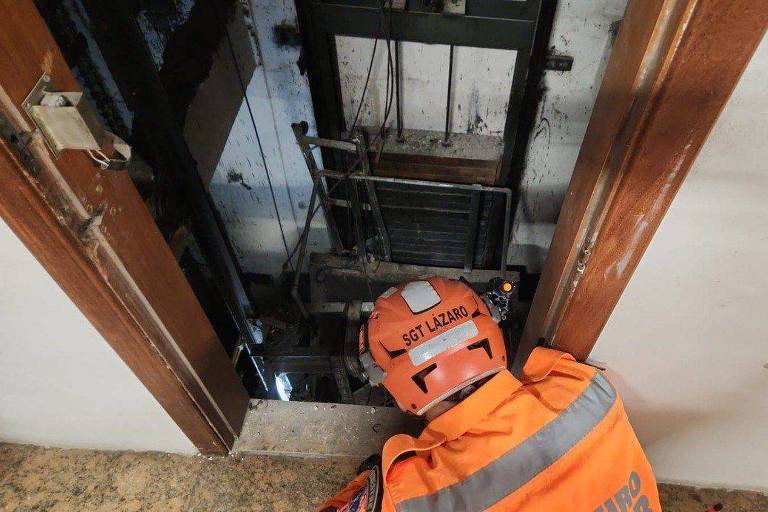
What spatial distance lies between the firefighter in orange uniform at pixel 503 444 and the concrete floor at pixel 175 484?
0.39 meters

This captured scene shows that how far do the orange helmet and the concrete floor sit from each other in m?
0.47

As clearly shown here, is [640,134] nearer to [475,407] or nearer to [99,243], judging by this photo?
[475,407]

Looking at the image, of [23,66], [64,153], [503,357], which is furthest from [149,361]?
[503,357]

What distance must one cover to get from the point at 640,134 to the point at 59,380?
1436 mm

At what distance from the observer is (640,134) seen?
77 cm

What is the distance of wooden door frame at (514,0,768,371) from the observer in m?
0.64

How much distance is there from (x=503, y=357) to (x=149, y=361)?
94 centimetres

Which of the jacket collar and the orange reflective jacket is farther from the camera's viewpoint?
the jacket collar

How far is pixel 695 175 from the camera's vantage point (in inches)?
31.2

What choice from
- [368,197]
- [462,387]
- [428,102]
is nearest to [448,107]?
[428,102]

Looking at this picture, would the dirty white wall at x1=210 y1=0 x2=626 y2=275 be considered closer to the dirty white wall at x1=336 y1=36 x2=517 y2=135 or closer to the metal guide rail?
the dirty white wall at x1=336 y1=36 x2=517 y2=135

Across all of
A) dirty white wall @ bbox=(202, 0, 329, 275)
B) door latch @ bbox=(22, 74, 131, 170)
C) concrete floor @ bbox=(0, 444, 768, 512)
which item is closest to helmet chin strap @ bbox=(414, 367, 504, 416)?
concrete floor @ bbox=(0, 444, 768, 512)

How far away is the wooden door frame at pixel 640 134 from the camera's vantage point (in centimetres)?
64

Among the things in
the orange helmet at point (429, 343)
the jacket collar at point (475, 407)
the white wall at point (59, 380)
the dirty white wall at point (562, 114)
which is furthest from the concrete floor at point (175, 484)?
the dirty white wall at point (562, 114)
